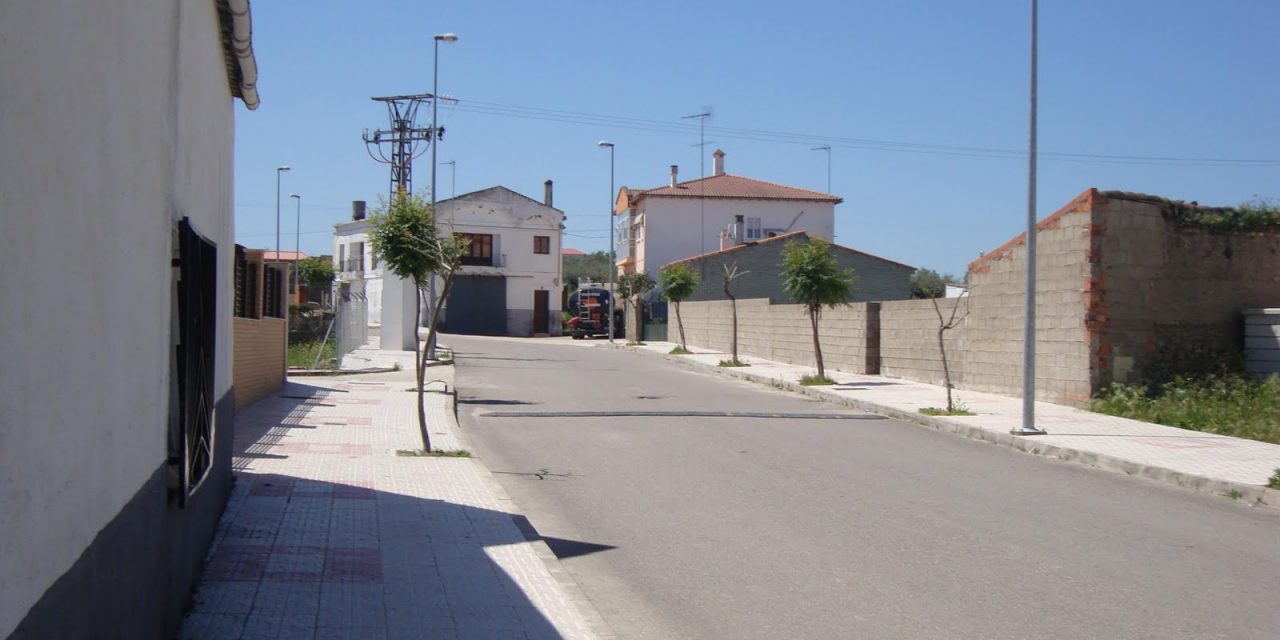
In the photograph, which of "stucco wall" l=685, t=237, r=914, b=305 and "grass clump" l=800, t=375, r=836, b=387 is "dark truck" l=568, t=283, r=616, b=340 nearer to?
"stucco wall" l=685, t=237, r=914, b=305

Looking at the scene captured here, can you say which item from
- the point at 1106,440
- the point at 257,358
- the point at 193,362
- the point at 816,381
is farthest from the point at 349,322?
the point at 193,362

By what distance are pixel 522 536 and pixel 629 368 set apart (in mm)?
24742

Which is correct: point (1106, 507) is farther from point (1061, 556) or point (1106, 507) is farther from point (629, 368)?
point (629, 368)

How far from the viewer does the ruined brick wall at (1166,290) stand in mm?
19391

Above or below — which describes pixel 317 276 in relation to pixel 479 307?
above

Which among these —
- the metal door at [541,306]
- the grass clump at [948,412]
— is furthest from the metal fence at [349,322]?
the metal door at [541,306]

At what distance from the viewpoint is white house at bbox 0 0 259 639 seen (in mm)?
2752

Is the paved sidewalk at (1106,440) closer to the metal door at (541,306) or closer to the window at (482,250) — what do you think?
the metal door at (541,306)

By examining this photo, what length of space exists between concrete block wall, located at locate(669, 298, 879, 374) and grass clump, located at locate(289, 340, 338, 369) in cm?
1343

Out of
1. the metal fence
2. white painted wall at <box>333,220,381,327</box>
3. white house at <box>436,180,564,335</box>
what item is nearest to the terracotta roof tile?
white house at <box>436,180,564,335</box>

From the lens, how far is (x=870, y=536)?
8977 millimetres

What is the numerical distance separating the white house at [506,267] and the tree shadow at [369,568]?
57.4 meters

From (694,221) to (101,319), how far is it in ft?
207

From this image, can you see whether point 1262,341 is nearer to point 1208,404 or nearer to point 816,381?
point 1208,404
